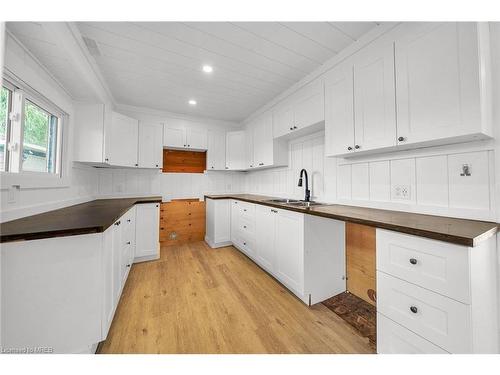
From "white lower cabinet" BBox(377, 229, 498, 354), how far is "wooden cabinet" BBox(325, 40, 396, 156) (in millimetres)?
813

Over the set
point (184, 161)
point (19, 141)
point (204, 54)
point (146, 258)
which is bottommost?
point (146, 258)

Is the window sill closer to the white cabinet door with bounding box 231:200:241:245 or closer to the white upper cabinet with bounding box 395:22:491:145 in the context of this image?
the white cabinet door with bounding box 231:200:241:245

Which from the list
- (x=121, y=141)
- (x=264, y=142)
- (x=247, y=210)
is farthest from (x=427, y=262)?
(x=121, y=141)

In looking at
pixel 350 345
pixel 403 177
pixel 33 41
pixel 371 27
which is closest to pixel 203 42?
pixel 33 41

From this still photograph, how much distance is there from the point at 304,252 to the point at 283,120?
1716 mm

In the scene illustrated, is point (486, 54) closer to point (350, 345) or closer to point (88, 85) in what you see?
point (350, 345)

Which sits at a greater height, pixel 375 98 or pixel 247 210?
pixel 375 98

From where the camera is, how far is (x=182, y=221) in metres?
3.40

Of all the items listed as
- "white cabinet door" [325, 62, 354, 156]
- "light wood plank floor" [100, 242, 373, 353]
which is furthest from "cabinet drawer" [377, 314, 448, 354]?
"white cabinet door" [325, 62, 354, 156]

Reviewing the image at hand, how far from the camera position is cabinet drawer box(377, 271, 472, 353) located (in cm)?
81

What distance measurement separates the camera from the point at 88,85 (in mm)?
1894

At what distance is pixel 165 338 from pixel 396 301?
1503 mm

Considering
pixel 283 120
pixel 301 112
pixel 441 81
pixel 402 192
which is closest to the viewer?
pixel 441 81

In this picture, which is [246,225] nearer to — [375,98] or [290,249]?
[290,249]
